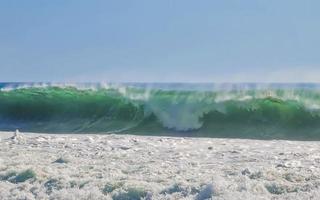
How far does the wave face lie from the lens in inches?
600

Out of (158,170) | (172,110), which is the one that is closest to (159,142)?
(158,170)

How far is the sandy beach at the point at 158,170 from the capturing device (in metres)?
7.11

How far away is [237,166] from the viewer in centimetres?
823

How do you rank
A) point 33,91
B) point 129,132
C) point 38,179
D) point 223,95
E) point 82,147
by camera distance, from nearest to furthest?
point 38,179 < point 82,147 < point 129,132 < point 223,95 < point 33,91

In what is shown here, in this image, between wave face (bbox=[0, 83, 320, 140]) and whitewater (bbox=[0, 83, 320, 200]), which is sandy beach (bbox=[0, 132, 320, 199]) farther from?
wave face (bbox=[0, 83, 320, 140])

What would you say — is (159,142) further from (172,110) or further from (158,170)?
(172,110)

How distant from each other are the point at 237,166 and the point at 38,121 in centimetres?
1055

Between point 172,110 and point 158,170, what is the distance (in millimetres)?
8600

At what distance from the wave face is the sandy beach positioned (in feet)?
14.7

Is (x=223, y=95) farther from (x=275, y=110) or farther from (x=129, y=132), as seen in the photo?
(x=129, y=132)

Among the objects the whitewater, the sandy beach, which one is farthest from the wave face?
the sandy beach

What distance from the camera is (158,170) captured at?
323 inches

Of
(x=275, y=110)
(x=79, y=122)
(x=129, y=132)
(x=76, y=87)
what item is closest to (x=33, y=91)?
(x=76, y=87)

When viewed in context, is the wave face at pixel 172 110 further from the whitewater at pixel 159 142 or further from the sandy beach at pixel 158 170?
the sandy beach at pixel 158 170
